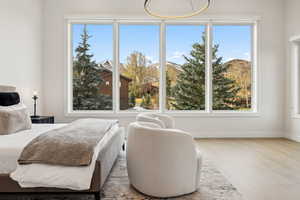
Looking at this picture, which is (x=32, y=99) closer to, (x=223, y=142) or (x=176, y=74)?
(x=176, y=74)

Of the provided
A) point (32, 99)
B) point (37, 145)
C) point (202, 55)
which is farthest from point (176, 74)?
point (37, 145)

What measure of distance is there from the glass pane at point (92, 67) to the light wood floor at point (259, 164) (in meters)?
2.71

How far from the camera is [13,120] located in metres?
3.12

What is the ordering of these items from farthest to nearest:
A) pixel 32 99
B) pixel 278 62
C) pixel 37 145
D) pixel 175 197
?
pixel 278 62, pixel 32 99, pixel 175 197, pixel 37 145

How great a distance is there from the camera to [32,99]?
17.6 feet

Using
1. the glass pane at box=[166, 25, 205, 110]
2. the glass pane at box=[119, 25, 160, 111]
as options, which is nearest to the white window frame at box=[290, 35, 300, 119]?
the glass pane at box=[166, 25, 205, 110]

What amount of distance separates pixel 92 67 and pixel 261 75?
13.9ft

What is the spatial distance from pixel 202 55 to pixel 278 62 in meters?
1.86

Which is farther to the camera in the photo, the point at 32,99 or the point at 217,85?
the point at 217,85

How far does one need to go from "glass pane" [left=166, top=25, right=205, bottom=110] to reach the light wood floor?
45.4 inches

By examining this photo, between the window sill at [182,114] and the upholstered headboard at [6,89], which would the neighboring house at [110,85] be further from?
the upholstered headboard at [6,89]

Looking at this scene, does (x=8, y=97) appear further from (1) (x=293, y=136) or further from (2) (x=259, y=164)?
(1) (x=293, y=136)

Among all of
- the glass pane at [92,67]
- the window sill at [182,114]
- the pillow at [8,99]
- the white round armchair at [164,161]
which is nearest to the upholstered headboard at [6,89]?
the pillow at [8,99]

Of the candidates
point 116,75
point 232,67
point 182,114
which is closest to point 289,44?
point 232,67
